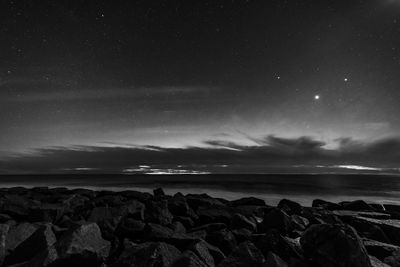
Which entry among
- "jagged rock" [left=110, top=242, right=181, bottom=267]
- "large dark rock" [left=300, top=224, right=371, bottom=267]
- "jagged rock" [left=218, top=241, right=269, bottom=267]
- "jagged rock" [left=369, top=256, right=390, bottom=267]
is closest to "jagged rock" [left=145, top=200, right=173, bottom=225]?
"jagged rock" [left=110, top=242, right=181, bottom=267]

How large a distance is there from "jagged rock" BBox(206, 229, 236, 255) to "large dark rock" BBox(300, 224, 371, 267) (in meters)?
1.28

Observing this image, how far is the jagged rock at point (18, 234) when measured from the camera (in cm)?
499

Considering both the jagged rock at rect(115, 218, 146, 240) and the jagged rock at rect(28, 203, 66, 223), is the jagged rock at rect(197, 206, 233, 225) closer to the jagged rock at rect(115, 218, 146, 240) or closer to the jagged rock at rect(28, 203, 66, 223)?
the jagged rock at rect(115, 218, 146, 240)

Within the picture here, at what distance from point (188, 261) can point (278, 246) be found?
190cm

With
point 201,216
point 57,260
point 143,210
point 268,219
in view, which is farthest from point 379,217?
point 57,260

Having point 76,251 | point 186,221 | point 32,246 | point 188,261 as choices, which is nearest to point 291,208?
point 186,221

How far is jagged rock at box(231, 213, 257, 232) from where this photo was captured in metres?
6.76

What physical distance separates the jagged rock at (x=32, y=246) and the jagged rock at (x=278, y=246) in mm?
3519

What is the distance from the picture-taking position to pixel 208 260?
451cm

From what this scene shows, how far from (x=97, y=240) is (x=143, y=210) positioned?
2.52 metres

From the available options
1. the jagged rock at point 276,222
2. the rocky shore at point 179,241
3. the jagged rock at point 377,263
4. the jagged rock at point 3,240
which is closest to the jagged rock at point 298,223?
the rocky shore at point 179,241

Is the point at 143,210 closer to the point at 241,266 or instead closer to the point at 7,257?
the point at 7,257

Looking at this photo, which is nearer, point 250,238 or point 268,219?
point 250,238

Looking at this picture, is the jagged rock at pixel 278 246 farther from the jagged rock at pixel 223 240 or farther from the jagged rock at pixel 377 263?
the jagged rock at pixel 377 263
